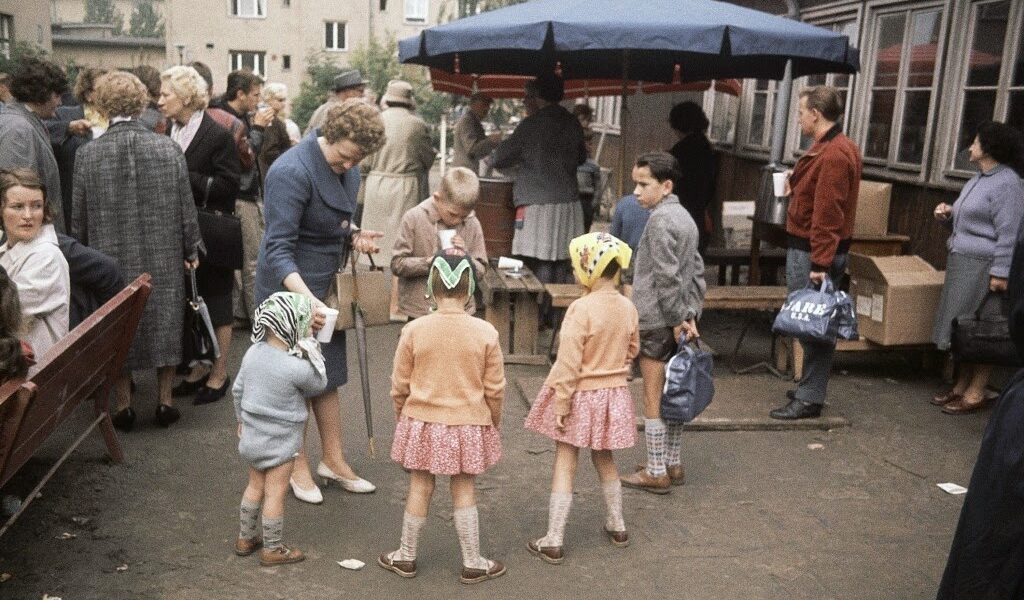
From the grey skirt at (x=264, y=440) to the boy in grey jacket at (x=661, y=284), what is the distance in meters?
1.85

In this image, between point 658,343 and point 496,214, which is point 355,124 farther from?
point 496,214

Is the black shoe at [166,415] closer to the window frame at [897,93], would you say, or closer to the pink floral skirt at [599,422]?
the pink floral skirt at [599,422]

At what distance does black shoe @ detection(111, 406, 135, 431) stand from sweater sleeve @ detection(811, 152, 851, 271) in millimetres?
4115

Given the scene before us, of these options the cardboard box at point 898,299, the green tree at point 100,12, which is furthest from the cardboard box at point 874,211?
the green tree at point 100,12

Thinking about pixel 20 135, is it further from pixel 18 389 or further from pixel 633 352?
pixel 633 352

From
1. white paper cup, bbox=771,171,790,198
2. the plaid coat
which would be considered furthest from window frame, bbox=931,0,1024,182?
the plaid coat

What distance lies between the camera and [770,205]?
26.1 ft

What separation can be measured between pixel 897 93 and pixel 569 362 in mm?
6044

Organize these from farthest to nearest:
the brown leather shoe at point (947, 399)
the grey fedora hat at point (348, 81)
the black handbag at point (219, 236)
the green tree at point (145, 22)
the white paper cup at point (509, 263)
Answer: the green tree at point (145, 22) < the grey fedora hat at point (348, 81) < the white paper cup at point (509, 263) < the brown leather shoe at point (947, 399) < the black handbag at point (219, 236)

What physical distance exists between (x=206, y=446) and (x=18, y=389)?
7.12ft

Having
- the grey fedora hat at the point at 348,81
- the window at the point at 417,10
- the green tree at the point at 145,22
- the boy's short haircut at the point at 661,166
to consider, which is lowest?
the boy's short haircut at the point at 661,166

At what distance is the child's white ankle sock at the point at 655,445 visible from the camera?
4891 mm

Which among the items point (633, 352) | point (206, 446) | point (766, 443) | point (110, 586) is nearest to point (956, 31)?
point (766, 443)

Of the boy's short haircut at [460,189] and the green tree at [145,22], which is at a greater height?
the green tree at [145,22]
